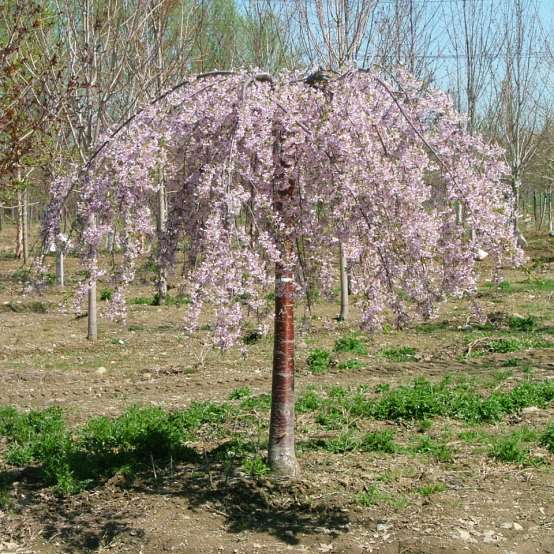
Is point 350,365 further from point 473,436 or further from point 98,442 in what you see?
point 98,442

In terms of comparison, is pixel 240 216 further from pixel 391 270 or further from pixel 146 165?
pixel 391 270

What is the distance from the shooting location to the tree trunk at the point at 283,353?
179 inches

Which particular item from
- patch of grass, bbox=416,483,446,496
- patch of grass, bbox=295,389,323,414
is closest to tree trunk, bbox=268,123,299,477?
patch of grass, bbox=416,483,446,496

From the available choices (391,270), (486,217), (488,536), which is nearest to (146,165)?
(391,270)

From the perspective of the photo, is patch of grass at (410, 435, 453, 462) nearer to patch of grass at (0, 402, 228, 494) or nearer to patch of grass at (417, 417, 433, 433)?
patch of grass at (417, 417, 433, 433)

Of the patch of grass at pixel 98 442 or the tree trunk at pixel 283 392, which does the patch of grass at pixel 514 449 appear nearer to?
the tree trunk at pixel 283 392

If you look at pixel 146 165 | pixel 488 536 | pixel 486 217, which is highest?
pixel 146 165

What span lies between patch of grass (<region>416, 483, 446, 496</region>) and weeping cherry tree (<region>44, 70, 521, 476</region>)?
3.63 ft

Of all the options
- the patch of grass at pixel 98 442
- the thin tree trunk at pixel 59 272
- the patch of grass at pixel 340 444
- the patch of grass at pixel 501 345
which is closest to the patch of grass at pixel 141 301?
the thin tree trunk at pixel 59 272

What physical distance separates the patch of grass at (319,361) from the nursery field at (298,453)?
3 cm

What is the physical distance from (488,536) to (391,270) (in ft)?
5.29

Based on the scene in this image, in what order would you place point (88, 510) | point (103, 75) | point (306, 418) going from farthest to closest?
point (103, 75), point (306, 418), point (88, 510)

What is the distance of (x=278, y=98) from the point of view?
438 centimetres

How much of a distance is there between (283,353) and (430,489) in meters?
1.27
